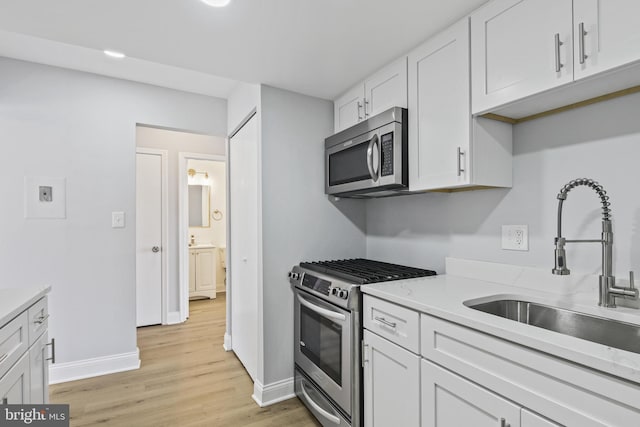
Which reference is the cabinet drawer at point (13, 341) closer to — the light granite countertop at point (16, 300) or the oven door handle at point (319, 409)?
the light granite countertop at point (16, 300)

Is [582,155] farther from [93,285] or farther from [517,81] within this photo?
[93,285]

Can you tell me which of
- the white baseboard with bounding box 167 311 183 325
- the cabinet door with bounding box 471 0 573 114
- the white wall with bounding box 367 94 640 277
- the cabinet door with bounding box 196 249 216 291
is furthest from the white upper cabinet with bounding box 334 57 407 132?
the cabinet door with bounding box 196 249 216 291

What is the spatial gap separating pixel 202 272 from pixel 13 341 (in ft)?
12.9

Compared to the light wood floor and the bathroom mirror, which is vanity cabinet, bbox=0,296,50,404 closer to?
the light wood floor

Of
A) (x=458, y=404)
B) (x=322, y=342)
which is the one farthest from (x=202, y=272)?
(x=458, y=404)

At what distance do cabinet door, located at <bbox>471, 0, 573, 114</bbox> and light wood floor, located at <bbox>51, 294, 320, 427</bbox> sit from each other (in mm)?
2083

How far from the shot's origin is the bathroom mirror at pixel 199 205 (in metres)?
5.34

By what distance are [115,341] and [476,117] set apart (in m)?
3.09

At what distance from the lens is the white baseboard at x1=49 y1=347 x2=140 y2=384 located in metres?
2.51

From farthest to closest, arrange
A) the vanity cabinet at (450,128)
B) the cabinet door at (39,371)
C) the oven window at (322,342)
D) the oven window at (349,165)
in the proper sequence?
the oven window at (349,165) < the oven window at (322,342) < the vanity cabinet at (450,128) < the cabinet door at (39,371)

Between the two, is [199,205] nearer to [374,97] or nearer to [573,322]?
[374,97]

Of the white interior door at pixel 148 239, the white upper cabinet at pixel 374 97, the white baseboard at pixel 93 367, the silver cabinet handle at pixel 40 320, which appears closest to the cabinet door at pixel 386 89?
the white upper cabinet at pixel 374 97

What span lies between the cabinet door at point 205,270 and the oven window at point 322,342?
3.29 m

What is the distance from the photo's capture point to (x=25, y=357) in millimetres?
1296
